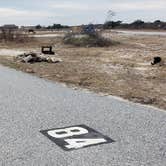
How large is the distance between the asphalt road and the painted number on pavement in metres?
0.13

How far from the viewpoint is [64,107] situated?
8.32m

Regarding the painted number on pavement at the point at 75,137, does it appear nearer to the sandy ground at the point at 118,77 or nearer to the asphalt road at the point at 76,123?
the asphalt road at the point at 76,123

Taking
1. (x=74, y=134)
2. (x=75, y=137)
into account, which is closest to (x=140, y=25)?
(x=74, y=134)

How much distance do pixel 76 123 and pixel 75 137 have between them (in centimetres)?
85

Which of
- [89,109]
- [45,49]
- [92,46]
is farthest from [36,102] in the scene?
[92,46]

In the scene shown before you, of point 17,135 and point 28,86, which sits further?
point 28,86

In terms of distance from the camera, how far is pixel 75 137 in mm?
6148

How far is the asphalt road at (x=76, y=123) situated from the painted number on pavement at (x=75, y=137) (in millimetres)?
128

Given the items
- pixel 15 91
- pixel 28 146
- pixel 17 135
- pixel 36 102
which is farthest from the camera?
pixel 15 91

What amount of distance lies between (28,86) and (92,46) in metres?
20.1

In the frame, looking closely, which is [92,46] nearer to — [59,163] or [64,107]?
[64,107]

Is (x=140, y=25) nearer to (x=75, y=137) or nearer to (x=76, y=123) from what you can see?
(x=76, y=123)

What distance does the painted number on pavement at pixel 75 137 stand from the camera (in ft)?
18.9

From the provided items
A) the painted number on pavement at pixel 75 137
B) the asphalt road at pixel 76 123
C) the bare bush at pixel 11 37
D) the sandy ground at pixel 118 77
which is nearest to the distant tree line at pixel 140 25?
the bare bush at pixel 11 37
